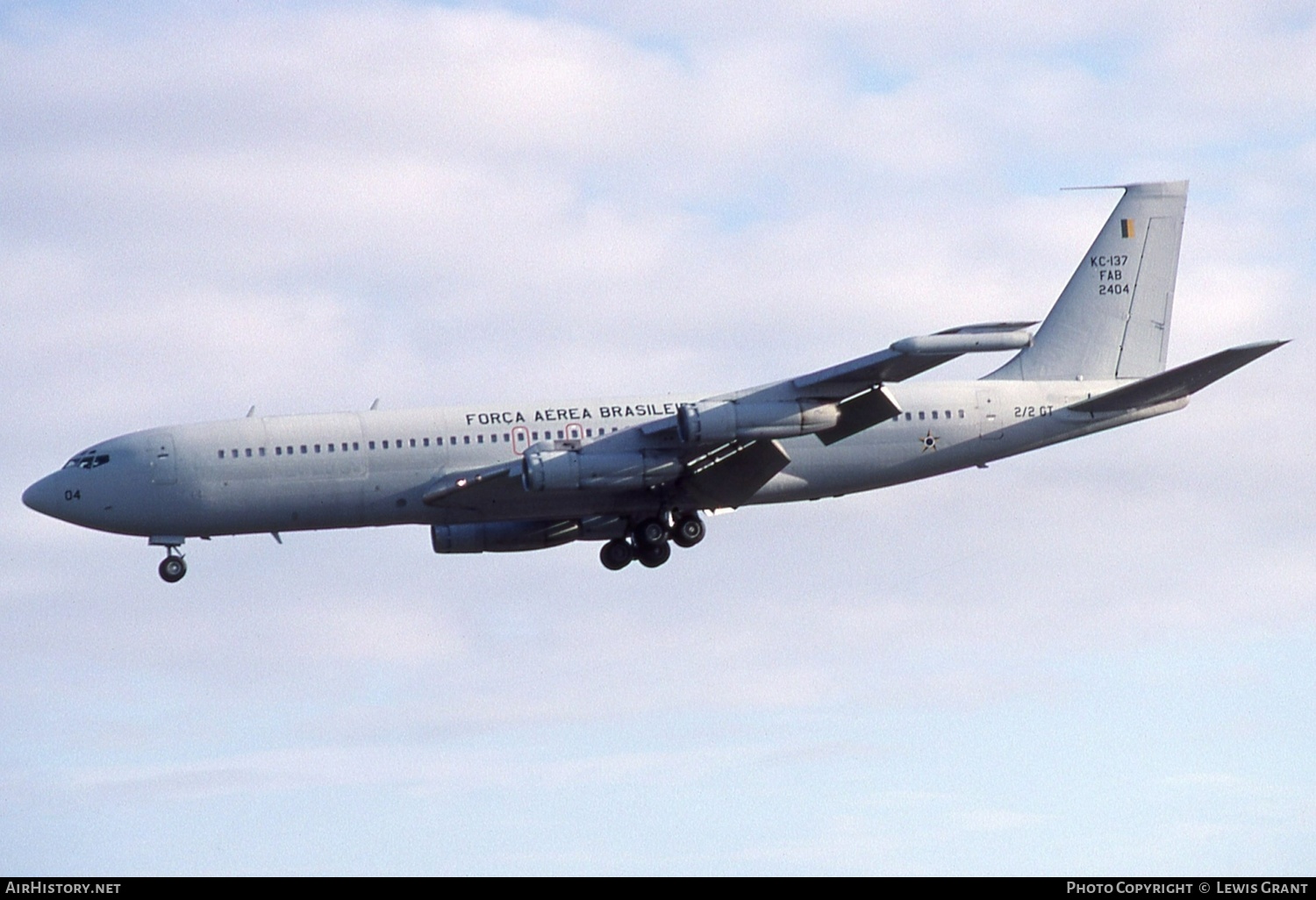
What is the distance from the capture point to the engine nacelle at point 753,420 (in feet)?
143

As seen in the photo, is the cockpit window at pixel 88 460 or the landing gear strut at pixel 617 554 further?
the landing gear strut at pixel 617 554

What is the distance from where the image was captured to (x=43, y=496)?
47312 millimetres

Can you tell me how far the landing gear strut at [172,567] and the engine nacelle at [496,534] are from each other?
22.6 ft

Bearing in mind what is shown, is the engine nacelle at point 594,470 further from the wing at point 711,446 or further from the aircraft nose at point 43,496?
the aircraft nose at point 43,496

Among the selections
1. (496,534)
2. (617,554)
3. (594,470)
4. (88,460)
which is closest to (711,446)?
(594,470)

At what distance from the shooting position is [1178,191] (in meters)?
53.4

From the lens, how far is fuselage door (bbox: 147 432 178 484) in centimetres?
4644

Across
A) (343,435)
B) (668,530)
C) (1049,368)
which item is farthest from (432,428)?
(1049,368)

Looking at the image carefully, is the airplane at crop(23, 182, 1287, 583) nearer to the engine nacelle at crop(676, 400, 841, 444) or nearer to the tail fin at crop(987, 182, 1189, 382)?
the engine nacelle at crop(676, 400, 841, 444)

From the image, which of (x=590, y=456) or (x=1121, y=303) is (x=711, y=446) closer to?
(x=590, y=456)

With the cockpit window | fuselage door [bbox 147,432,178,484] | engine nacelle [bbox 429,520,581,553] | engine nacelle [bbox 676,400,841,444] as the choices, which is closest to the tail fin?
engine nacelle [bbox 676,400,841,444]

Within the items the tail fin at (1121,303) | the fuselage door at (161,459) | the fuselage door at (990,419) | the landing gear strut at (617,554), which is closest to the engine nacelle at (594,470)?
the landing gear strut at (617,554)
